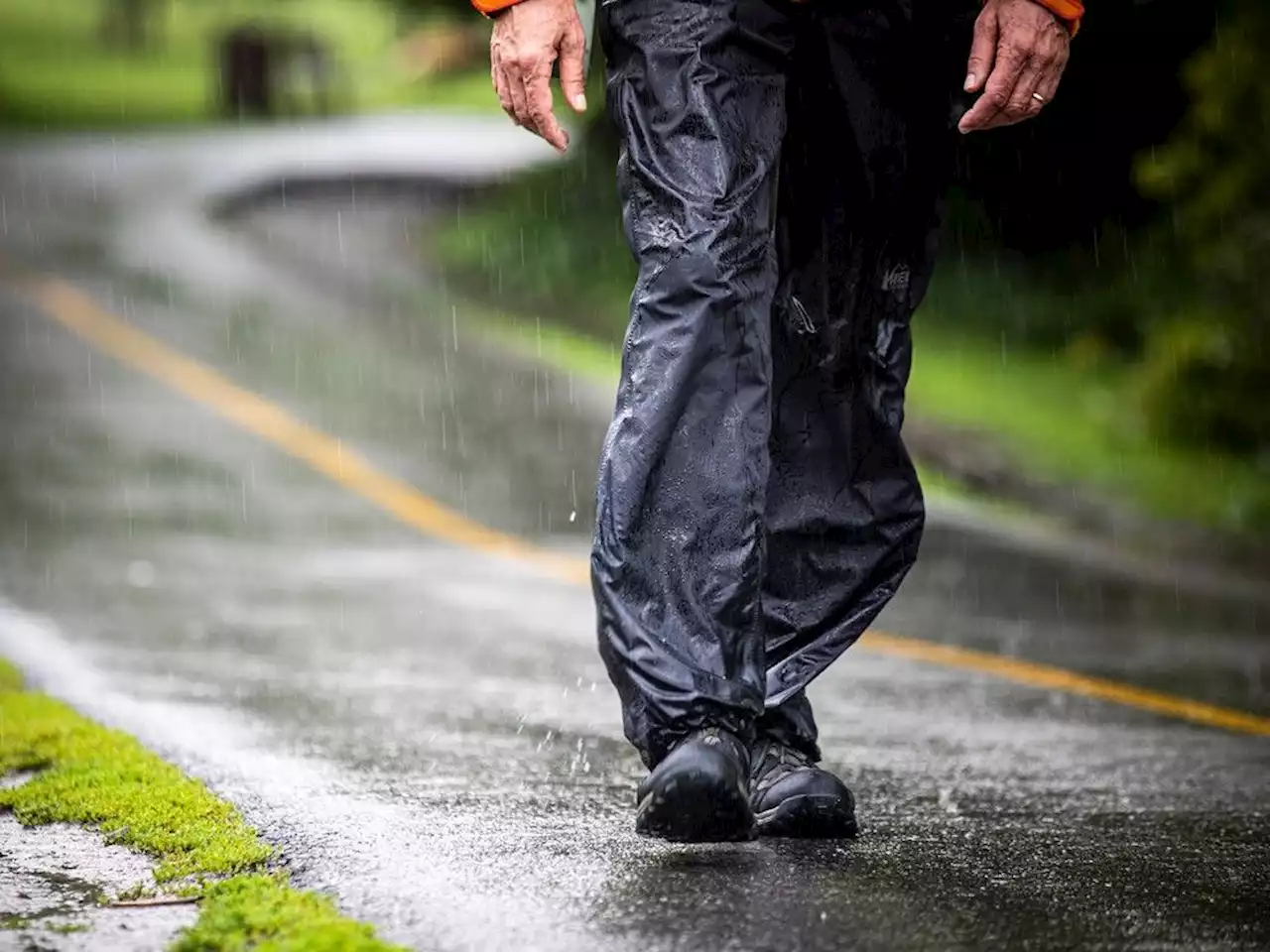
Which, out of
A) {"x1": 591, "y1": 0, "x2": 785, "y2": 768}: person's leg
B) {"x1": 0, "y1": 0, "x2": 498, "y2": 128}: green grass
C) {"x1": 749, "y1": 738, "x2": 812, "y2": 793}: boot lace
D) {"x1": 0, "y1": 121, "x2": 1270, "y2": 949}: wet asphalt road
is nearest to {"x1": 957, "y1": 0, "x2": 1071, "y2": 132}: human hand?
{"x1": 591, "y1": 0, "x2": 785, "y2": 768}: person's leg

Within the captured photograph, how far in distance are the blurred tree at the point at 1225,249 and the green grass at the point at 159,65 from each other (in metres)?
12.1

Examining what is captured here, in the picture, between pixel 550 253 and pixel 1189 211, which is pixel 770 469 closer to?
pixel 1189 211

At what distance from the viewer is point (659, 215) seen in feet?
11.9

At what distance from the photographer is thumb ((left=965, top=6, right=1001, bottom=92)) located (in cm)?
374

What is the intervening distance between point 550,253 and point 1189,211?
734cm

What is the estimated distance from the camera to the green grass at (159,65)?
34594 mm

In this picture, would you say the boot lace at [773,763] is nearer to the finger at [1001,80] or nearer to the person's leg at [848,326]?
the person's leg at [848,326]

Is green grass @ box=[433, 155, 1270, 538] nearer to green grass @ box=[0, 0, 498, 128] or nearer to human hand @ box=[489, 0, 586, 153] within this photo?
green grass @ box=[0, 0, 498, 128]

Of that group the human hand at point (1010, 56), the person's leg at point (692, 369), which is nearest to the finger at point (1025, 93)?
the human hand at point (1010, 56)

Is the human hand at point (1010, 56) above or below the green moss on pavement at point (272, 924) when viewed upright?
above

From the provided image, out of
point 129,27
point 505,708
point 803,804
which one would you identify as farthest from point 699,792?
point 129,27

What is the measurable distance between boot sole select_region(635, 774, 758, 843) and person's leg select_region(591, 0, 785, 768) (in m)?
0.10

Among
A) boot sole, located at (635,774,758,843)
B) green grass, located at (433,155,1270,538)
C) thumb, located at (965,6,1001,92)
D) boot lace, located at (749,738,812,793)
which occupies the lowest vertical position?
green grass, located at (433,155,1270,538)

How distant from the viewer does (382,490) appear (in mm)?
9508
